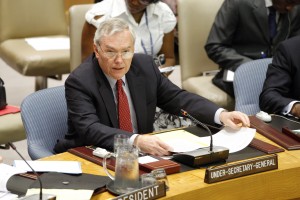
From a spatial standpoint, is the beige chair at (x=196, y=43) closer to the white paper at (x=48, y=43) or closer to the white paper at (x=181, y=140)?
the white paper at (x=48, y=43)

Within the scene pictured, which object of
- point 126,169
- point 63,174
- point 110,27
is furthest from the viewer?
point 110,27

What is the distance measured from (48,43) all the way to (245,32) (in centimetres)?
188

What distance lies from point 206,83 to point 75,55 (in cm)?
96

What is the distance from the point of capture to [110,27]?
11.5 ft

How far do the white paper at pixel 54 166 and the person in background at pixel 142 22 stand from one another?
1.86 meters

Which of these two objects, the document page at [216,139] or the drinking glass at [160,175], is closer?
the drinking glass at [160,175]

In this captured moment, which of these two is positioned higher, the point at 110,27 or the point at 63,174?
the point at 110,27

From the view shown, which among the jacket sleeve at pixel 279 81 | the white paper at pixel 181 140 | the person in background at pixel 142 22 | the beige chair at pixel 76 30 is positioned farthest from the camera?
the beige chair at pixel 76 30

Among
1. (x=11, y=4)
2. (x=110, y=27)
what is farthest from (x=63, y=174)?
(x=11, y=4)

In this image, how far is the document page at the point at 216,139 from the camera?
3271 mm

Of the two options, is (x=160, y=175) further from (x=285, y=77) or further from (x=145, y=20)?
(x=145, y=20)

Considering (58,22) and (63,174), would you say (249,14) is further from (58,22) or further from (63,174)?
(63,174)

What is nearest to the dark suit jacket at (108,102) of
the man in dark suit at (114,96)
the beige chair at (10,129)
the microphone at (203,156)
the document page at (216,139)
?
the man in dark suit at (114,96)

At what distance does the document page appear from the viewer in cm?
327
